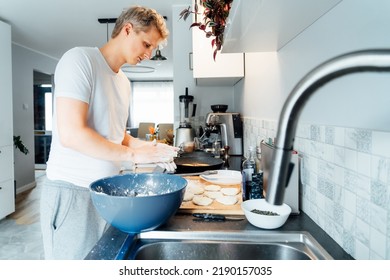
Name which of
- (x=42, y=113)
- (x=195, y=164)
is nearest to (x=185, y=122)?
(x=195, y=164)

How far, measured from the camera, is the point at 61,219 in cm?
101

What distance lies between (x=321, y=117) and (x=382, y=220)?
34 cm

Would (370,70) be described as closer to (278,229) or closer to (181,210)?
(278,229)

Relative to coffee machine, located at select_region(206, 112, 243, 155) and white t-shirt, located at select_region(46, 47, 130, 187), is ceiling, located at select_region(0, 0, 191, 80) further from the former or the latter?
white t-shirt, located at select_region(46, 47, 130, 187)

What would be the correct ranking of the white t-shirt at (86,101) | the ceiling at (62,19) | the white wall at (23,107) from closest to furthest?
the white t-shirt at (86,101) < the ceiling at (62,19) < the white wall at (23,107)

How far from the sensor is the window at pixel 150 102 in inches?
331

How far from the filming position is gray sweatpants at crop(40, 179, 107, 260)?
99 cm

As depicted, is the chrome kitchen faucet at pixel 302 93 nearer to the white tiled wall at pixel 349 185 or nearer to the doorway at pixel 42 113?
the white tiled wall at pixel 349 185

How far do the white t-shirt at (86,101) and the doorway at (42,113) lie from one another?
5.13 metres

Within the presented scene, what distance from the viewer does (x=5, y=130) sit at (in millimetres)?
3129

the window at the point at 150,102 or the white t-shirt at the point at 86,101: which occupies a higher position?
the window at the point at 150,102

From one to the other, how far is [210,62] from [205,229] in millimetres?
1485

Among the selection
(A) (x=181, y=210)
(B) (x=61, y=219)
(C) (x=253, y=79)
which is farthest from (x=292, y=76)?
(B) (x=61, y=219)

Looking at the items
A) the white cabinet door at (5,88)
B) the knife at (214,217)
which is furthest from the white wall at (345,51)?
the white cabinet door at (5,88)
